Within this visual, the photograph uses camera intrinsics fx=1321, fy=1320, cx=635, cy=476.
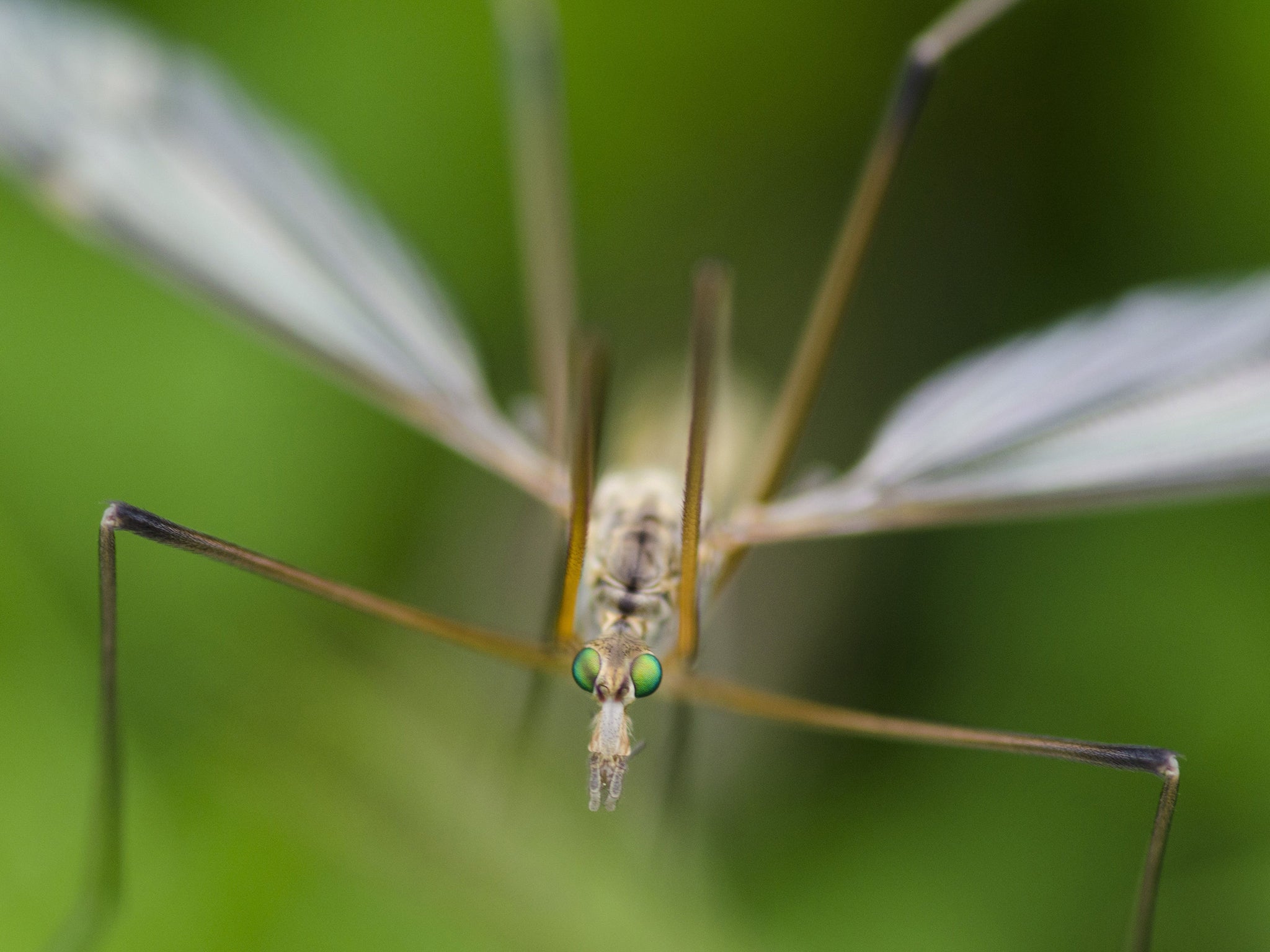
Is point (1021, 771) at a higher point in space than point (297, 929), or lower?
higher

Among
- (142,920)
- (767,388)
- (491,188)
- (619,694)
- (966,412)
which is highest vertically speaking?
(491,188)

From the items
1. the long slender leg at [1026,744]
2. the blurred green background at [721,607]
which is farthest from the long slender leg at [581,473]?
the blurred green background at [721,607]

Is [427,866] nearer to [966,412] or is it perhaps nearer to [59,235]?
[966,412]

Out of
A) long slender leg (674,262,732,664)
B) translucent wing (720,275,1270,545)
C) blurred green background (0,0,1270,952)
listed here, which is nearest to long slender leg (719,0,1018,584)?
translucent wing (720,275,1270,545)

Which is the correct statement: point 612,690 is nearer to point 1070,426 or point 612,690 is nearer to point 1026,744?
point 1026,744

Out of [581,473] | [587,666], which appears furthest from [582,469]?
[587,666]

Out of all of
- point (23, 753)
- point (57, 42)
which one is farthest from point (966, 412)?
point (57, 42)
